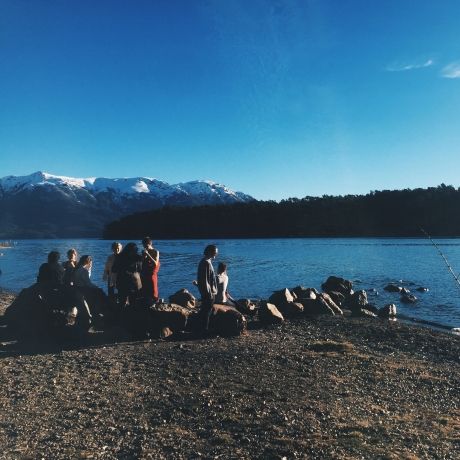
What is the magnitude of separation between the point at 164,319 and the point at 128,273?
1865 mm

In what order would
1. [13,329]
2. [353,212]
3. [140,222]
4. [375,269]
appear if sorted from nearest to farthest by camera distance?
[13,329] < [375,269] < [353,212] < [140,222]

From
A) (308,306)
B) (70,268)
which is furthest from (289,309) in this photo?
(70,268)

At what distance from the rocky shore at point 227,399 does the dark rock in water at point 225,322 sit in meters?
0.49

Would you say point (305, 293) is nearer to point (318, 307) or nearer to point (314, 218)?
point (318, 307)

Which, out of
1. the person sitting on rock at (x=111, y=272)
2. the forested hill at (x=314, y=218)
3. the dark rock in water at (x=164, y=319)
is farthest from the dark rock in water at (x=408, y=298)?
the forested hill at (x=314, y=218)

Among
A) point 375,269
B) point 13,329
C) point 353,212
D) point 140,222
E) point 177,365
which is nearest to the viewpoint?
point 177,365

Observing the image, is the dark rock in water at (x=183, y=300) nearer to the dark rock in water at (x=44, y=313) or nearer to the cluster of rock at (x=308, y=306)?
Result: the cluster of rock at (x=308, y=306)

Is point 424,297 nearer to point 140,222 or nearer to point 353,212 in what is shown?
point 353,212

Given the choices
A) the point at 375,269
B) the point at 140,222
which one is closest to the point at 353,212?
the point at 140,222

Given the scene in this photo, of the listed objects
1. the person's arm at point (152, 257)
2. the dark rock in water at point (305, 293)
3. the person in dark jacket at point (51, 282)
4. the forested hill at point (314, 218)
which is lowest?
the dark rock in water at point (305, 293)

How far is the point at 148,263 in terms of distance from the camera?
15.6 meters

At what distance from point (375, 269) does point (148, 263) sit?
41.7 m

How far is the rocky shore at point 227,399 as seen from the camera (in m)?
7.50

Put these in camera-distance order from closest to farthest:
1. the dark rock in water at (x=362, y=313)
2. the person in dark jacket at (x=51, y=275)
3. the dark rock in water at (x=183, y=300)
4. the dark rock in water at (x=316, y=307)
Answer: the person in dark jacket at (x=51, y=275) < the dark rock in water at (x=183, y=300) < the dark rock in water at (x=316, y=307) < the dark rock in water at (x=362, y=313)
